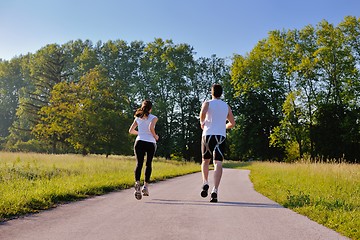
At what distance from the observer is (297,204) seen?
7.25 metres

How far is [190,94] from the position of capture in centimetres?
5888

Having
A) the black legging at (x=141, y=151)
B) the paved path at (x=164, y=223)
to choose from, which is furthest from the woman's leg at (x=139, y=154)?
the paved path at (x=164, y=223)

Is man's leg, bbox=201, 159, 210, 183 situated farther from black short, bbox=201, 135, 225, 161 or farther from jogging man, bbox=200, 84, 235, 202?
black short, bbox=201, 135, 225, 161

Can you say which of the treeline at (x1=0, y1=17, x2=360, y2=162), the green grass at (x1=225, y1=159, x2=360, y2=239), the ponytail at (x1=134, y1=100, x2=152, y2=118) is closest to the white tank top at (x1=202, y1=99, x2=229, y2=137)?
the ponytail at (x1=134, y1=100, x2=152, y2=118)

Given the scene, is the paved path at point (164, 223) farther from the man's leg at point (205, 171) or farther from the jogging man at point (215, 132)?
the jogging man at point (215, 132)

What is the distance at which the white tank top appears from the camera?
22.6ft

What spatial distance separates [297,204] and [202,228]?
331 cm

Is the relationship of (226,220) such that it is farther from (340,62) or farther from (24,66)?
(24,66)

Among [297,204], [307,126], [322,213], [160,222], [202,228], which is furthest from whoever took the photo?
[307,126]

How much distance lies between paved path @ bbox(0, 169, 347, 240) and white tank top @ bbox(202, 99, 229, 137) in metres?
1.51

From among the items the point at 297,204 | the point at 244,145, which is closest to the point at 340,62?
the point at 244,145

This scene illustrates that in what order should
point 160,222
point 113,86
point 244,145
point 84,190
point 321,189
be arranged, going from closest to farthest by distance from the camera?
1. point 160,222
2. point 84,190
3. point 321,189
4. point 113,86
5. point 244,145

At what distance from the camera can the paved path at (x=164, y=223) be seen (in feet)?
14.3

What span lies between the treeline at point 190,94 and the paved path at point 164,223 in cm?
2784
